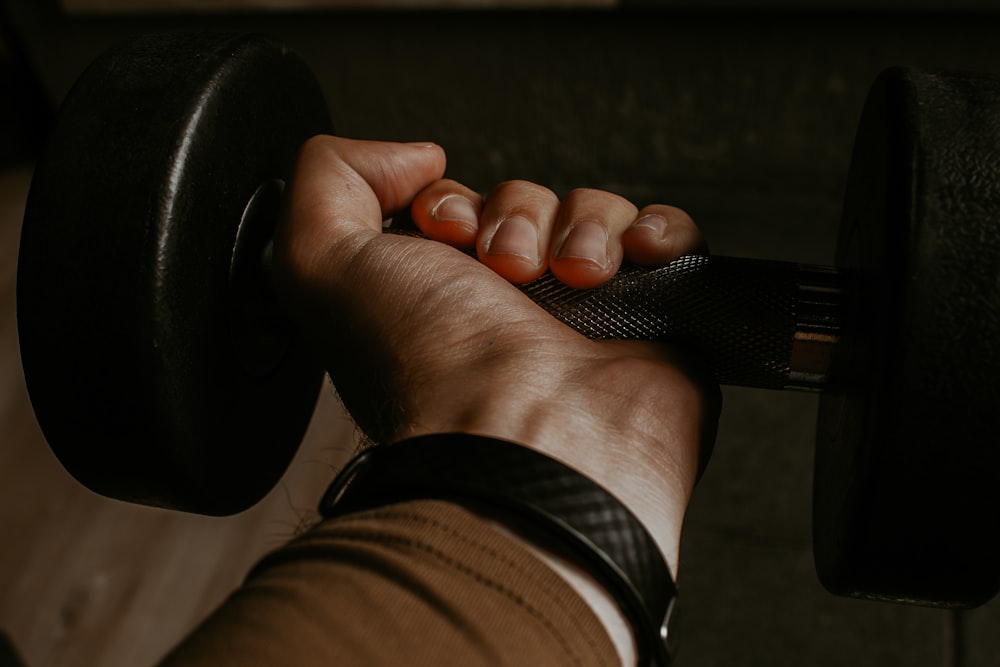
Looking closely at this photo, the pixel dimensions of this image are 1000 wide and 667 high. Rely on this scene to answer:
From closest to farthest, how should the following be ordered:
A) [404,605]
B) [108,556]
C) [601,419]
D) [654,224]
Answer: [404,605], [601,419], [654,224], [108,556]

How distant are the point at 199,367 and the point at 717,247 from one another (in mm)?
1102

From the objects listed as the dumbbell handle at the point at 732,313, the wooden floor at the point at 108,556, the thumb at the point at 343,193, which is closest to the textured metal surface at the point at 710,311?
the dumbbell handle at the point at 732,313

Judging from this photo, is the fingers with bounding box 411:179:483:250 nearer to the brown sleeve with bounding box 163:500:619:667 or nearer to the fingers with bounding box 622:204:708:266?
the fingers with bounding box 622:204:708:266

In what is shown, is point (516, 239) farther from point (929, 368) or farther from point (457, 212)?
point (929, 368)

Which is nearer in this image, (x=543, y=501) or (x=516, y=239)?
(x=543, y=501)

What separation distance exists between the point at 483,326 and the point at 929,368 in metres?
0.23

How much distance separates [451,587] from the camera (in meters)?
0.32

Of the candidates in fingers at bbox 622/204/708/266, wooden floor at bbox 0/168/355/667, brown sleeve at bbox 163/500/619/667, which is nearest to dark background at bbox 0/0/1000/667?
wooden floor at bbox 0/168/355/667

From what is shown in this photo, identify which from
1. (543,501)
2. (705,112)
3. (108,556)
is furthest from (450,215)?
(705,112)

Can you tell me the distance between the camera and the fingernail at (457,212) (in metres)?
0.58

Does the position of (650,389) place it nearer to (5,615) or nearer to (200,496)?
(200,496)

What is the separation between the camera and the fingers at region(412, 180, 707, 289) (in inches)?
21.6

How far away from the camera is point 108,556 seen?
110cm

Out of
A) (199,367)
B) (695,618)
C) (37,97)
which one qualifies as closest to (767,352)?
(199,367)
